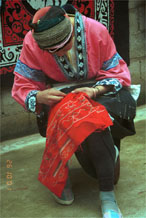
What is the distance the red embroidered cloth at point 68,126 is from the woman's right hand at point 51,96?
4 cm

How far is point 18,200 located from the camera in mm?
2744

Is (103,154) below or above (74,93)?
below

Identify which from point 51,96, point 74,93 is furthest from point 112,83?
point 51,96

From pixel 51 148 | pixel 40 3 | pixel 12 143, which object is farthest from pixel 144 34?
pixel 51 148

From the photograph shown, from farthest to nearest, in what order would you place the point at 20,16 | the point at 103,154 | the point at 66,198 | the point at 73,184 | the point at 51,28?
the point at 20,16, the point at 73,184, the point at 66,198, the point at 103,154, the point at 51,28

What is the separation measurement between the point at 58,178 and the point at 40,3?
70.8 inches

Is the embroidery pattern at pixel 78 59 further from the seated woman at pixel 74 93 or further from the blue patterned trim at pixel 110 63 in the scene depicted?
the blue patterned trim at pixel 110 63

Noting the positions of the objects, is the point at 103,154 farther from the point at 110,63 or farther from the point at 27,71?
the point at 27,71

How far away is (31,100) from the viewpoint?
250cm

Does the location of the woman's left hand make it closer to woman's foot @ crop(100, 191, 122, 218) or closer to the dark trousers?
the dark trousers

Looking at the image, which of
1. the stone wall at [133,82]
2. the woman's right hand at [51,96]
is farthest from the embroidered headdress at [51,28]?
the stone wall at [133,82]

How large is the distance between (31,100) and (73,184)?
74cm

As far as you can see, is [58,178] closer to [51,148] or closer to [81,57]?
[51,148]

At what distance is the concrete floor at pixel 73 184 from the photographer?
2551mm
